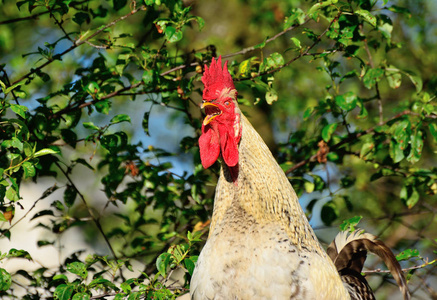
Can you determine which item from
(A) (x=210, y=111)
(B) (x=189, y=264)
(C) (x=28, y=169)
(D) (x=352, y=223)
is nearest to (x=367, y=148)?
(D) (x=352, y=223)

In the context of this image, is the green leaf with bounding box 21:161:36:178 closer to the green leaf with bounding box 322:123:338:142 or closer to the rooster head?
the rooster head

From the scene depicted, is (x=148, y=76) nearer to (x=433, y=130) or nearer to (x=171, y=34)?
(x=171, y=34)

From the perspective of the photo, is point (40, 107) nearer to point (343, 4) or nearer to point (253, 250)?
point (253, 250)

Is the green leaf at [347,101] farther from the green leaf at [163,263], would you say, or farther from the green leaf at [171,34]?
the green leaf at [163,263]

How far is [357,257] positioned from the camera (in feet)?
11.6

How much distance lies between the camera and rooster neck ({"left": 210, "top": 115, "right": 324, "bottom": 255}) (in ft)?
9.39

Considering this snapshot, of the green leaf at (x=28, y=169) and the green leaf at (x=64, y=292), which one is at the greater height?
the green leaf at (x=28, y=169)

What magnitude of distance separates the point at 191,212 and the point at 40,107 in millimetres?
1466

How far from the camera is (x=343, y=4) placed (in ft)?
11.0

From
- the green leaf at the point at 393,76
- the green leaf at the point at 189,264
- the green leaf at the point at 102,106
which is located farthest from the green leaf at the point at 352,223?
the green leaf at the point at 102,106

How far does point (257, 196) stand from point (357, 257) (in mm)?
1100

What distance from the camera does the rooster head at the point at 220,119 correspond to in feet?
9.47

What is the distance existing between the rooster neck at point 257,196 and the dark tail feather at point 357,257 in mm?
431

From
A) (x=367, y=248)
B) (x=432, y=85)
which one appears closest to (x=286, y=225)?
(x=367, y=248)
